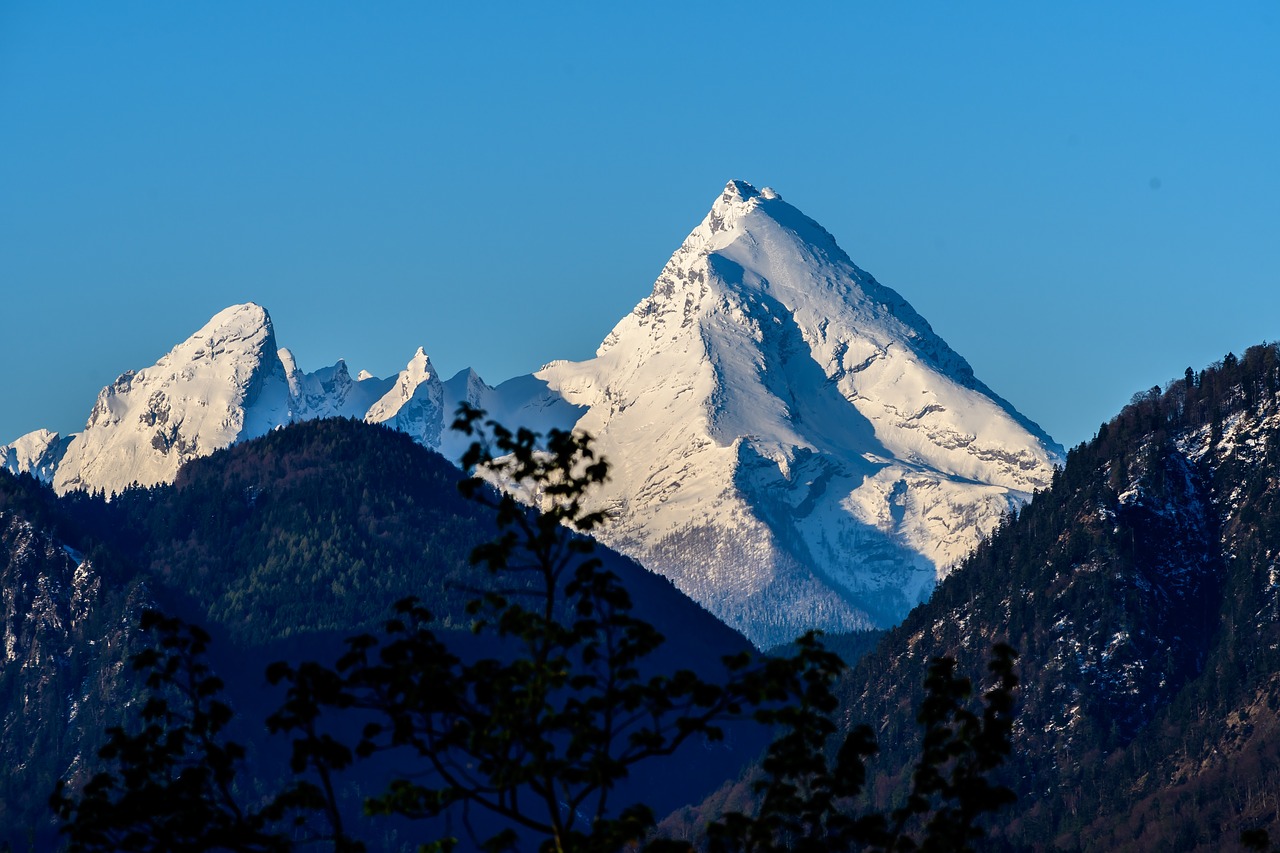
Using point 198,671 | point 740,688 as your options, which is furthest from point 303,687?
point 740,688

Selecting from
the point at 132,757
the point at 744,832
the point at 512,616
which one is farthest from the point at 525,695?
the point at 132,757

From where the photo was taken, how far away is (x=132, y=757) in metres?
60.8

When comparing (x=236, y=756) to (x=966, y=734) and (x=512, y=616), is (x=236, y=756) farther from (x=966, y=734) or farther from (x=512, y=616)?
(x=966, y=734)

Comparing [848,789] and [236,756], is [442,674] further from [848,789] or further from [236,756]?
[848,789]

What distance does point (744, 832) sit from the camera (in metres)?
60.2

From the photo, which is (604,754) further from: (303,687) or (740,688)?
(303,687)

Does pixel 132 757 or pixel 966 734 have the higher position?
pixel 132 757

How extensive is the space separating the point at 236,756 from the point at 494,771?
6485mm

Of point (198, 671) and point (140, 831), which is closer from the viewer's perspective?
point (140, 831)

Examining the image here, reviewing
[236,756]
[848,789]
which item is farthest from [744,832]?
[236,756]

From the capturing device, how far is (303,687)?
5888cm

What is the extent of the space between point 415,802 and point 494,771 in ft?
6.99

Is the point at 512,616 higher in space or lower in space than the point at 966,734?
higher

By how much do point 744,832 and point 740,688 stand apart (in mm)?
3922
